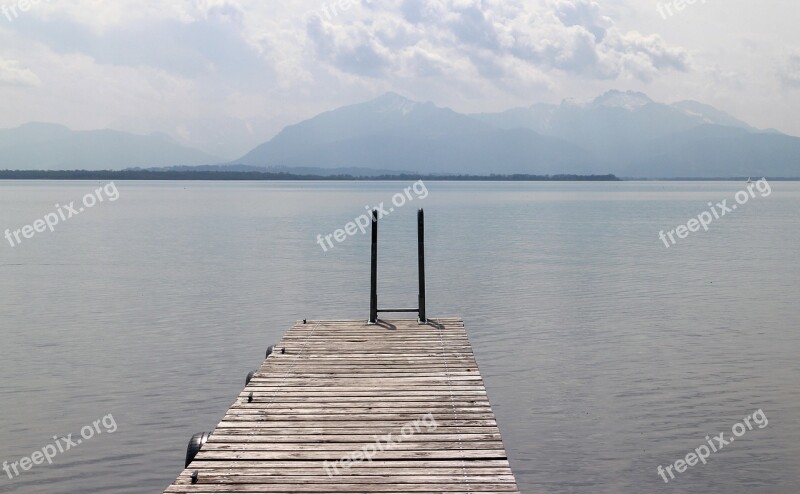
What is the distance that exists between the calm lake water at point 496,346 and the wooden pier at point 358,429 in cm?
240

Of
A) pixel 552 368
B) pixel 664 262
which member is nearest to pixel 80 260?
pixel 664 262

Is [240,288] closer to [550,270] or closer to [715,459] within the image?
[550,270]

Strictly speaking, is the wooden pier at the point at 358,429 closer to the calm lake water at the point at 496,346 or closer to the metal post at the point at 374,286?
the calm lake water at the point at 496,346

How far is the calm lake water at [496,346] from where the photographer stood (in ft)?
49.0

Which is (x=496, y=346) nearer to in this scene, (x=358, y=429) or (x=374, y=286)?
(x=374, y=286)

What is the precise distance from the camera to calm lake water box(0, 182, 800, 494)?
1493cm

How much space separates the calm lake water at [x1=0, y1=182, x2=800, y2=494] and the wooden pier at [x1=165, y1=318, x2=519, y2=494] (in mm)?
2400

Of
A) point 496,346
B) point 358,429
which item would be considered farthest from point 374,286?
point 358,429

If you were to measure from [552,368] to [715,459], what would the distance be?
6656 mm

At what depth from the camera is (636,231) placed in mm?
73500

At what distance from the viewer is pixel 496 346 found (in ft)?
77.9

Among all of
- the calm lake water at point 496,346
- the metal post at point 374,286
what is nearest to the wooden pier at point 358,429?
the calm lake water at point 496,346

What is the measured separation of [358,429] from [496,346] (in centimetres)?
1351

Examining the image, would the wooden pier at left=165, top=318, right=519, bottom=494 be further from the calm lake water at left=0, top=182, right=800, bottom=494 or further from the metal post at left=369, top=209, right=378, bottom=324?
the metal post at left=369, top=209, right=378, bottom=324
